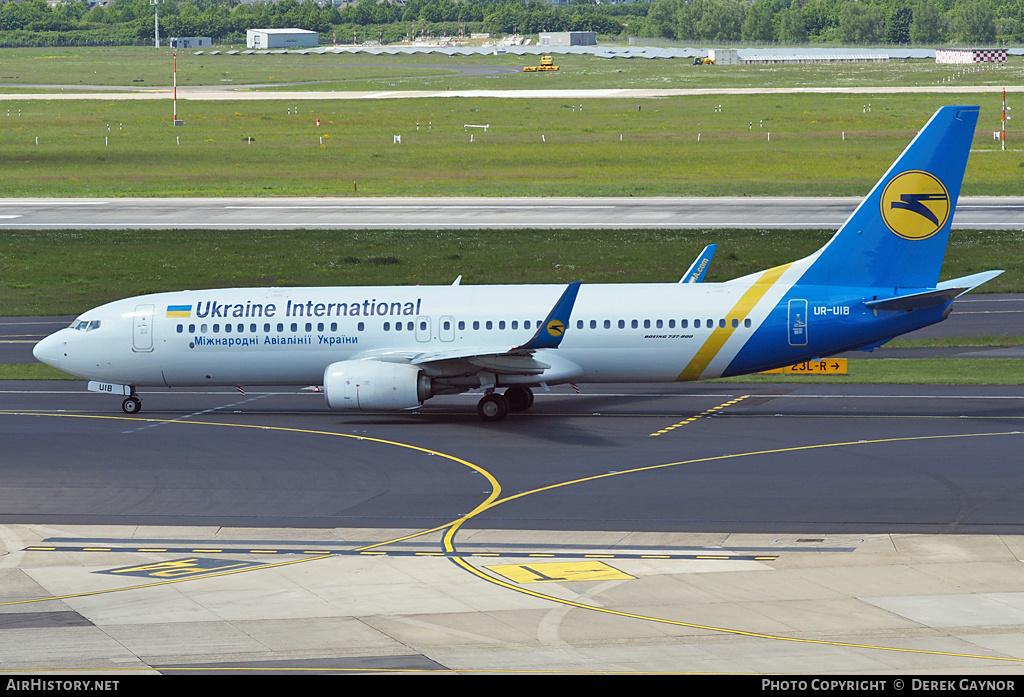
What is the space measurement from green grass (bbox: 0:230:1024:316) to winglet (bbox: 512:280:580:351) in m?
25.5

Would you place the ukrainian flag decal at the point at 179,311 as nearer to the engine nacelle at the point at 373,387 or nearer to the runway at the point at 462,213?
the engine nacelle at the point at 373,387

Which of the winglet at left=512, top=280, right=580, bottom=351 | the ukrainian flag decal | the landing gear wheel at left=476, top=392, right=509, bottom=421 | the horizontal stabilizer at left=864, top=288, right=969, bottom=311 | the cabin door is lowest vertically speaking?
the landing gear wheel at left=476, top=392, right=509, bottom=421

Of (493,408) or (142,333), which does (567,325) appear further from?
(142,333)

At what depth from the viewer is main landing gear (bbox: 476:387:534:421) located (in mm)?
39688

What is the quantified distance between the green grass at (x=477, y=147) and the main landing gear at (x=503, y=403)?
56.3m

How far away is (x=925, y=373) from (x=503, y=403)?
1652 cm

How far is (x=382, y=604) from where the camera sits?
22.7 metres

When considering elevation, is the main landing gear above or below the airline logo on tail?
below

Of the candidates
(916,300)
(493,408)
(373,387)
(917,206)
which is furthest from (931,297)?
(373,387)

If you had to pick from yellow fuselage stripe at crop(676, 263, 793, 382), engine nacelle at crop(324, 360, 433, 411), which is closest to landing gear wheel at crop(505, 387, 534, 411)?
engine nacelle at crop(324, 360, 433, 411)

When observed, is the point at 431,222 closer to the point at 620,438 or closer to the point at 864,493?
the point at 620,438

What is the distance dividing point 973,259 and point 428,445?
130ft

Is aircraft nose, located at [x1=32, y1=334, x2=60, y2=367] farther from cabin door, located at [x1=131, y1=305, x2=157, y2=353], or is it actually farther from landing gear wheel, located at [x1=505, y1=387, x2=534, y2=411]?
landing gear wheel, located at [x1=505, y1=387, x2=534, y2=411]

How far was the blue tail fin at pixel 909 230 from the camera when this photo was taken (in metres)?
38.9
